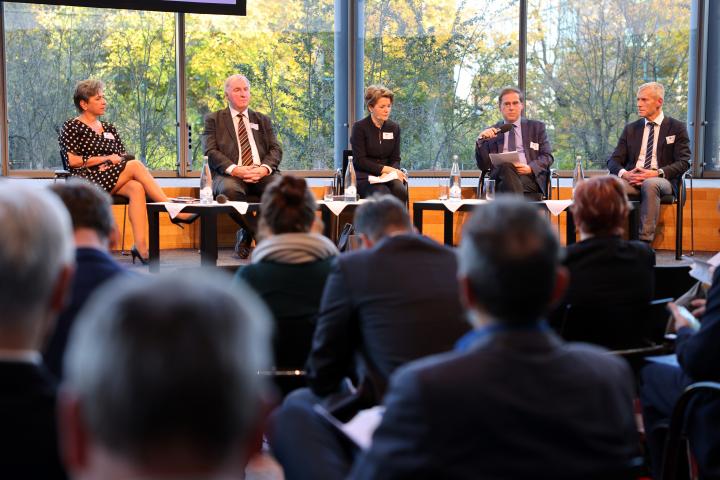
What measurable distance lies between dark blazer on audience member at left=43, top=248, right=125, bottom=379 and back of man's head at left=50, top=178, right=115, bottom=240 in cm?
10

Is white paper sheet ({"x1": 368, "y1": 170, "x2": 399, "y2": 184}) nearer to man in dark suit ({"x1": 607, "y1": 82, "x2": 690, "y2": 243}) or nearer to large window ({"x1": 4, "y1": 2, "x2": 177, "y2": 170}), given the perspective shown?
man in dark suit ({"x1": 607, "y1": 82, "x2": 690, "y2": 243})

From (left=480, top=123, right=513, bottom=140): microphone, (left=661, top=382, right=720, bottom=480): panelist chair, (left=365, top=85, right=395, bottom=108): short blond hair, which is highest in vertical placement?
(left=365, top=85, right=395, bottom=108): short blond hair

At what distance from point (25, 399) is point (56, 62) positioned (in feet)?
24.5

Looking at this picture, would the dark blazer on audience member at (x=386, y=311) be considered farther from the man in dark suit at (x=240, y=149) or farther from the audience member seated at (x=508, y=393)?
the man in dark suit at (x=240, y=149)

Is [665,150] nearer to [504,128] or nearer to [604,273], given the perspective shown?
[504,128]

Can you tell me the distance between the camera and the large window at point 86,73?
7.72 m

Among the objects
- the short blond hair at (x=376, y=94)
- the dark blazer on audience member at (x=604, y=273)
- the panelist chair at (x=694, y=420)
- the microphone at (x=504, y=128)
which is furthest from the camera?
the short blond hair at (x=376, y=94)

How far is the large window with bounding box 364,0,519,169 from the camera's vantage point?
8.61 metres

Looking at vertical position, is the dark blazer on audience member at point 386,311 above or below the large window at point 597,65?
below

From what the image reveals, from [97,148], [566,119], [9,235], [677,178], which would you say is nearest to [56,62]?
[97,148]

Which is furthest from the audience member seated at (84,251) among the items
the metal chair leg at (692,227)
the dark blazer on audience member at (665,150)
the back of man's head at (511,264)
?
the metal chair leg at (692,227)

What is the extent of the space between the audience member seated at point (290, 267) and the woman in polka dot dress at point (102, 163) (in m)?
3.64

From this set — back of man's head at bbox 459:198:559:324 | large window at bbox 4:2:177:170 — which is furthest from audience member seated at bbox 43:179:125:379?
large window at bbox 4:2:177:170

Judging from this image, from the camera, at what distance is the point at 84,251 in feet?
6.74
